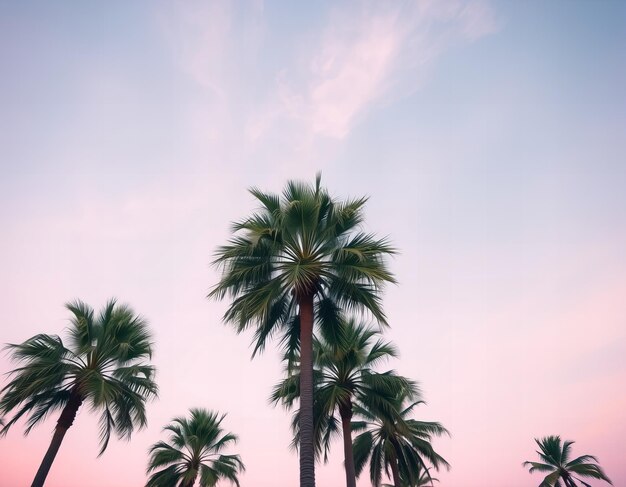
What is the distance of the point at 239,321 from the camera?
47.1ft

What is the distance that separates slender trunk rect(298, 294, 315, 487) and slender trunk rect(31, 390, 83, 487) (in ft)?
34.7

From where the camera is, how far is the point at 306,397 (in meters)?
12.9

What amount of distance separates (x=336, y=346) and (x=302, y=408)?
11.6ft

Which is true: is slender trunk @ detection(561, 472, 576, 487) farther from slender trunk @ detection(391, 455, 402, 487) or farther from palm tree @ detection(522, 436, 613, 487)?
slender trunk @ detection(391, 455, 402, 487)

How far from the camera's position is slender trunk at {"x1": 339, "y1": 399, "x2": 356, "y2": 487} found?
56.7 ft

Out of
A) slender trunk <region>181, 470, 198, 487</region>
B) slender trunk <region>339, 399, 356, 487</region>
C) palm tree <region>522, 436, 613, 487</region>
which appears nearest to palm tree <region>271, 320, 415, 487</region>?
slender trunk <region>339, 399, 356, 487</region>

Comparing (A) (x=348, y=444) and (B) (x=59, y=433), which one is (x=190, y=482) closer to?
(B) (x=59, y=433)

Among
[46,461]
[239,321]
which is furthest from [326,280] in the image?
[46,461]

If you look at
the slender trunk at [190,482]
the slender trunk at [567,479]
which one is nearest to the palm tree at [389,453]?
the slender trunk at [190,482]

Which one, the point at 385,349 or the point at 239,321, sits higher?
the point at 385,349

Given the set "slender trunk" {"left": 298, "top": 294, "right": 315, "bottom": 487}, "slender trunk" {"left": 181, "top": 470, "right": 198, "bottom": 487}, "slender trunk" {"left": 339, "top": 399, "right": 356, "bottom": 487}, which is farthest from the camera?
"slender trunk" {"left": 181, "top": 470, "right": 198, "bottom": 487}

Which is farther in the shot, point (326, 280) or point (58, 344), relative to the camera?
point (58, 344)

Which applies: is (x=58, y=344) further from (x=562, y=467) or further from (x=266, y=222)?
(x=562, y=467)

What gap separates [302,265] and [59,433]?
12.5 meters
